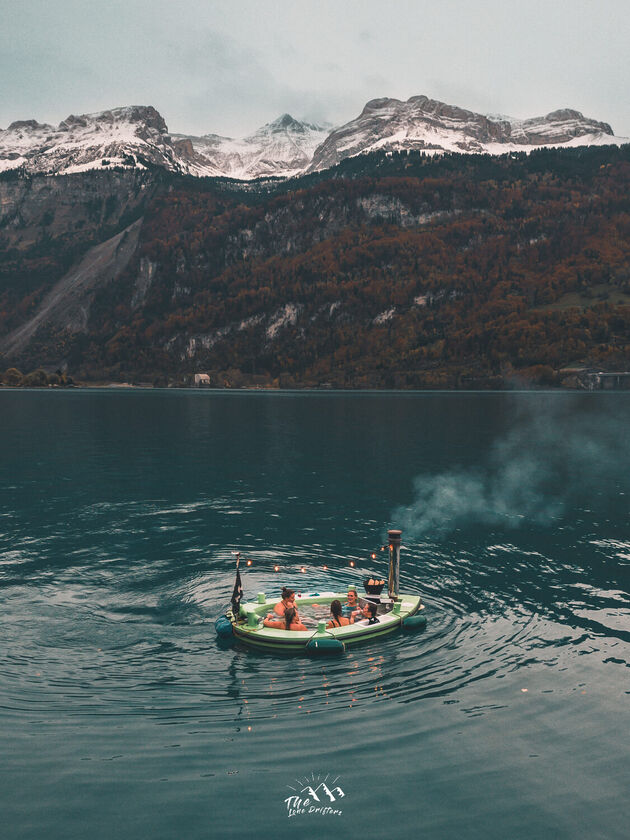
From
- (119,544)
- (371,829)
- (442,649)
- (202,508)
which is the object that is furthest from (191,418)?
(371,829)

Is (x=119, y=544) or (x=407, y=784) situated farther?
(x=119, y=544)

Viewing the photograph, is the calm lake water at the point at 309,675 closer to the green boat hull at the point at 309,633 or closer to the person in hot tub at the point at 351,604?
the green boat hull at the point at 309,633

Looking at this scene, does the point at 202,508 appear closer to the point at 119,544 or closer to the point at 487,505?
the point at 119,544

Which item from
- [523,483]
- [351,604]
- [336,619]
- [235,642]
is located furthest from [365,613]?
[523,483]

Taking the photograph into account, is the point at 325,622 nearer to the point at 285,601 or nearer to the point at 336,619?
the point at 336,619

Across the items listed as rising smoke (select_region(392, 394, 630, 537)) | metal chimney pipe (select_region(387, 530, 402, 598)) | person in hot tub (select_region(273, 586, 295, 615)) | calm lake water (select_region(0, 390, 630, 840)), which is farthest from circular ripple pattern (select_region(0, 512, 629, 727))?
rising smoke (select_region(392, 394, 630, 537))

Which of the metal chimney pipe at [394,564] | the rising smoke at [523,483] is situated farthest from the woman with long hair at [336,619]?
the rising smoke at [523,483]

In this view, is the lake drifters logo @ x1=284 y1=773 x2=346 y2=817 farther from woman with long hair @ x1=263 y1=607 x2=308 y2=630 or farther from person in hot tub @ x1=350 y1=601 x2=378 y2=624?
person in hot tub @ x1=350 y1=601 x2=378 y2=624
